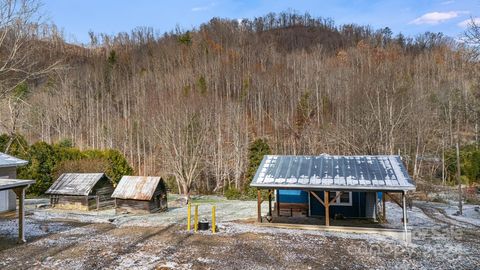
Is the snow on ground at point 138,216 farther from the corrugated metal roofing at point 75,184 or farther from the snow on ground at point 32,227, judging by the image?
the snow on ground at point 32,227

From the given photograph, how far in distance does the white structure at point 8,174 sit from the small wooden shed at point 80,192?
2222 mm

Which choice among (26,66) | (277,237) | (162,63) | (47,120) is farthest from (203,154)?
(162,63)

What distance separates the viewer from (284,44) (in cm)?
8581

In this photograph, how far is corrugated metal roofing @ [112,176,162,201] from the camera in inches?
867

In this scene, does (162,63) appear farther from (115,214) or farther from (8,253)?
(8,253)

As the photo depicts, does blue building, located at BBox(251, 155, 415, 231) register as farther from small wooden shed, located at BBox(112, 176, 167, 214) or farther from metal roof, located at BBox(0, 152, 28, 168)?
metal roof, located at BBox(0, 152, 28, 168)

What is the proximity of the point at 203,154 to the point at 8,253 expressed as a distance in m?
26.5

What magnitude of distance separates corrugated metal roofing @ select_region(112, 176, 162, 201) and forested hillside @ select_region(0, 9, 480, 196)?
19.7 feet

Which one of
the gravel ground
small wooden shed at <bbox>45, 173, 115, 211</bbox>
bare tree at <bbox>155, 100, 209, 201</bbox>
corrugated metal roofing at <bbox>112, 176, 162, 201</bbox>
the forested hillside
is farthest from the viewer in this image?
the forested hillside

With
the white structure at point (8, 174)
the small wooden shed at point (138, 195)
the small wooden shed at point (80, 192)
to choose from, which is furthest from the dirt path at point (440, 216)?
the white structure at point (8, 174)

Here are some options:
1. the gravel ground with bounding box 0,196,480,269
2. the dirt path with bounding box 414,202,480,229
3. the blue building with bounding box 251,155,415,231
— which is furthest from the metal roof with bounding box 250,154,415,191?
the dirt path with bounding box 414,202,480,229

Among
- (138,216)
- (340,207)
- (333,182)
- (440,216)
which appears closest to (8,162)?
(138,216)

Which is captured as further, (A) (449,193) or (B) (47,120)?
(B) (47,120)

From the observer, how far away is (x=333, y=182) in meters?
16.6
